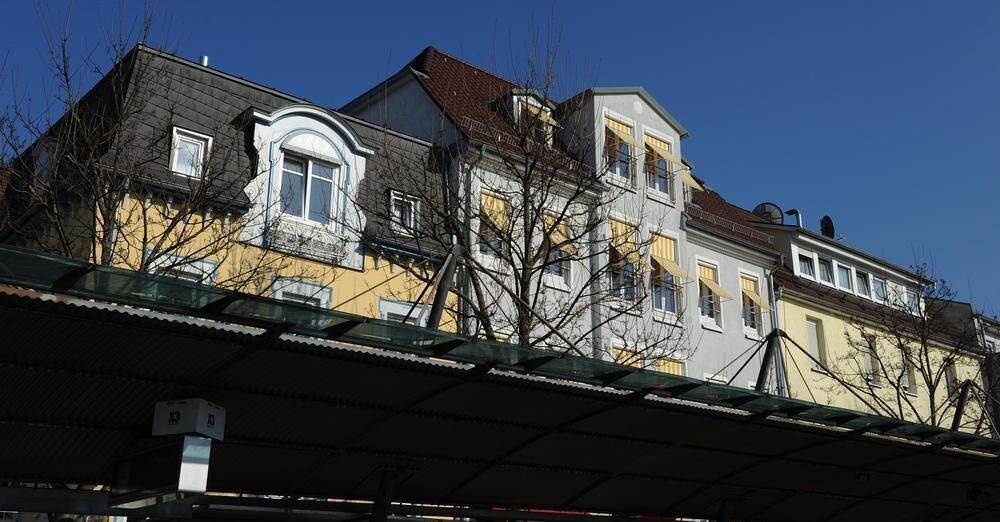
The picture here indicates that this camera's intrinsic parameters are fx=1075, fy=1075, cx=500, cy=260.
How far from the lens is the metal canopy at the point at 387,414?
7.09 m

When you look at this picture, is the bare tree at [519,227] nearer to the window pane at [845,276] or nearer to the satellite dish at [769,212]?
the window pane at [845,276]

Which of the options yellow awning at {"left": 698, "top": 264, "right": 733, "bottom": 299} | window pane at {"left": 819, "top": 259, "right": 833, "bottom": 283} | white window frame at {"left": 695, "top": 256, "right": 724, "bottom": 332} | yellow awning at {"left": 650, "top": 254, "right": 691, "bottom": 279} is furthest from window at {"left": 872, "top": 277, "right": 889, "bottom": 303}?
yellow awning at {"left": 650, "top": 254, "right": 691, "bottom": 279}

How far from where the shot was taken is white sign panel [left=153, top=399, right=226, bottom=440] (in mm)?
7855

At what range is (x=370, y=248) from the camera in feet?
74.7

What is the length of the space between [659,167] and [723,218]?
14.2ft

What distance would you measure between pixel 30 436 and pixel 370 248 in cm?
1488

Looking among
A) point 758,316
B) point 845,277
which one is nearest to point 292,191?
point 758,316

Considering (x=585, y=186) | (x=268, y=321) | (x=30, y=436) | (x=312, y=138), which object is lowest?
(x=30, y=436)

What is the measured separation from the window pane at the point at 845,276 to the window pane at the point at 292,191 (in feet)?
79.7

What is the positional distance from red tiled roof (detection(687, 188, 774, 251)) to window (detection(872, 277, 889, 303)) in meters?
5.43

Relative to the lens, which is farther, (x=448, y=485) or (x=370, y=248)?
(x=370, y=248)

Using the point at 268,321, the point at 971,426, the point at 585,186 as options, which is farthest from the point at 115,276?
the point at 971,426

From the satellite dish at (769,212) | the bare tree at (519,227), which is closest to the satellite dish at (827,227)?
the satellite dish at (769,212)

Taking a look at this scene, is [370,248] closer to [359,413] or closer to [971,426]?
[359,413]
